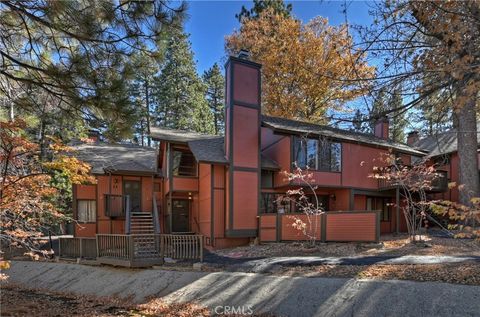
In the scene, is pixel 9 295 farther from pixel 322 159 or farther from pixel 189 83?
pixel 189 83

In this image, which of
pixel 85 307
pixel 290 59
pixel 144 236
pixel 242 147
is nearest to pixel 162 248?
pixel 144 236

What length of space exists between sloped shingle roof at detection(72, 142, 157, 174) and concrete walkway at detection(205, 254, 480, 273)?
8606mm

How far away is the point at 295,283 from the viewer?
8734 mm

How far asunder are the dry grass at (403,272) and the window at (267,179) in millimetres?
7532

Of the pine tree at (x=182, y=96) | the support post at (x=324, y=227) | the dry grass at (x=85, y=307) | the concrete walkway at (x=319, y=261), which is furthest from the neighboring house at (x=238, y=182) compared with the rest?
the pine tree at (x=182, y=96)

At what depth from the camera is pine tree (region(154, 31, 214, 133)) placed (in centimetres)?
3225

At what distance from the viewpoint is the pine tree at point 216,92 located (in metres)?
40.5

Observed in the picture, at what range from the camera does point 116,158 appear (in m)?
19.9

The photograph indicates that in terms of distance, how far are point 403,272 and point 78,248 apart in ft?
40.3

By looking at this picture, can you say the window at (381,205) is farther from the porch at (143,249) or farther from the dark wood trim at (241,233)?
the porch at (143,249)

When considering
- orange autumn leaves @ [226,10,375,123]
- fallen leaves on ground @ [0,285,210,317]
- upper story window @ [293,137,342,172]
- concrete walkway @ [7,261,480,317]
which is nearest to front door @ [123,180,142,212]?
concrete walkway @ [7,261,480,317]

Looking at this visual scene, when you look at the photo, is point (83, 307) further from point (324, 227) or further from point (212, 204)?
point (324, 227)

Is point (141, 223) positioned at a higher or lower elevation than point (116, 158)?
lower

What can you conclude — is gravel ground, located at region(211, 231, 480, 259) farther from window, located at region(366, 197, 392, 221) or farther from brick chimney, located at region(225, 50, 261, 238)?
window, located at region(366, 197, 392, 221)
